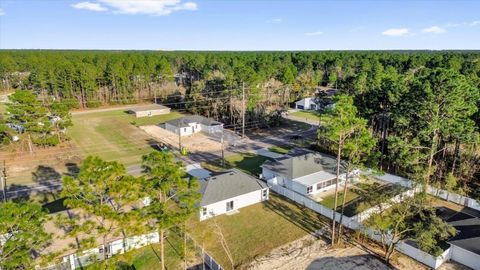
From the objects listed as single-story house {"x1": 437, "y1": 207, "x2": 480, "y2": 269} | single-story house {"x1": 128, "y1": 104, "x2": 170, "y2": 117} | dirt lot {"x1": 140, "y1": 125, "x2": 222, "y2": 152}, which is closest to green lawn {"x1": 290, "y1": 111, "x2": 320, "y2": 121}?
dirt lot {"x1": 140, "y1": 125, "x2": 222, "y2": 152}

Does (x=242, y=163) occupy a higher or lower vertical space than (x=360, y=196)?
higher

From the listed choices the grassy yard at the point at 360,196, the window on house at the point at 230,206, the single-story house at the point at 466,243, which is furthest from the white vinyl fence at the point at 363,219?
the window on house at the point at 230,206

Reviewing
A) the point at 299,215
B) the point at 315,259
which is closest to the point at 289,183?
the point at 299,215

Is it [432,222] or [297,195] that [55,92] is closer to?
[297,195]

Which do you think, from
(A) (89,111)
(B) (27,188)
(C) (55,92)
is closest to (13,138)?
(B) (27,188)

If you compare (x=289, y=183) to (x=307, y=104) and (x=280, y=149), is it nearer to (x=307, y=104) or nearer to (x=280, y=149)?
(x=280, y=149)

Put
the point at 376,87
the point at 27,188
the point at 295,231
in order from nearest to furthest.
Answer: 1. the point at 295,231
2. the point at 27,188
3. the point at 376,87

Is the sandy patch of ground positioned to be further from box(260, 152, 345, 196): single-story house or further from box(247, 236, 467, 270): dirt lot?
box(260, 152, 345, 196): single-story house

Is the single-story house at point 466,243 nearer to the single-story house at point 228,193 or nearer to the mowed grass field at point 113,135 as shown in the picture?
the single-story house at point 228,193
